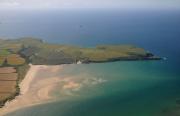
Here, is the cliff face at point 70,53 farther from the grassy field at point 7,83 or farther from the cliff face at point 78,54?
the grassy field at point 7,83

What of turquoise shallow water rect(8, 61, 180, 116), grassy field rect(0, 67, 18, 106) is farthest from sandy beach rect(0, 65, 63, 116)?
turquoise shallow water rect(8, 61, 180, 116)

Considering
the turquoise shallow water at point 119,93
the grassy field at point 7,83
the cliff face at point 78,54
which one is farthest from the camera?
the cliff face at point 78,54

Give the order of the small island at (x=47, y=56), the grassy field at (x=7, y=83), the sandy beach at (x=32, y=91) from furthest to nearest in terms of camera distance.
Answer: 1. the small island at (x=47, y=56)
2. the grassy field at (x=7, y=83)
3. the sandy beach at (x=32, y=91)

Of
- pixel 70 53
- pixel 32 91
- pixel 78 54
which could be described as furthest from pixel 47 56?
pixel 32 91

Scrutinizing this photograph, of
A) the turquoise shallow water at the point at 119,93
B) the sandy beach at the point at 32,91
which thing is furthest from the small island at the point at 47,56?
the turquoise shallow water at the point at 119,93

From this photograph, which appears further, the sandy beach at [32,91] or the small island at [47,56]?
the small island at [47,56]

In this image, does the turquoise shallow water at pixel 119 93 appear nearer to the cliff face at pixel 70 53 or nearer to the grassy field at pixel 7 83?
the grassy field at pixel 7 83

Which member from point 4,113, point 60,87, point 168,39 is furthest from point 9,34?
point 4,113

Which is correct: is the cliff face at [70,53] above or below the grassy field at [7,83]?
above
